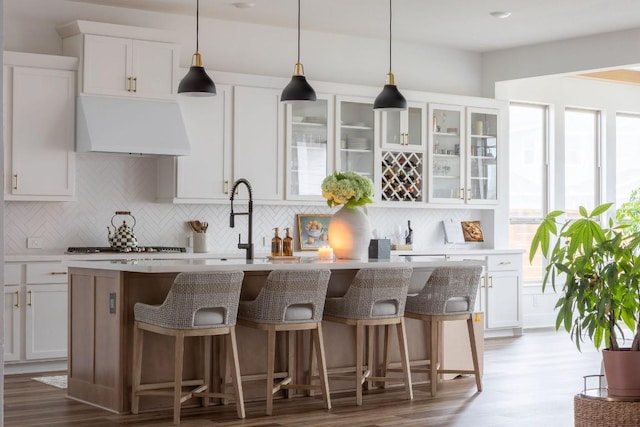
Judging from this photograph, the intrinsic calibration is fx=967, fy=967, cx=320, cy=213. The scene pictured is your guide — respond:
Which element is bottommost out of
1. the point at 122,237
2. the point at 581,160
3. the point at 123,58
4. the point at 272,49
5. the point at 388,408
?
the point at 388,408

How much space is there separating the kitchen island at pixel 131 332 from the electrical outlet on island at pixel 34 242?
5.29 ft

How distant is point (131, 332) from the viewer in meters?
5.58

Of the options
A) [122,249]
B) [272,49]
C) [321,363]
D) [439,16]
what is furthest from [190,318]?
[439,16]

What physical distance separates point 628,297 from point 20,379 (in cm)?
449

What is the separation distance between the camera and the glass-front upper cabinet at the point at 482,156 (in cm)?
975

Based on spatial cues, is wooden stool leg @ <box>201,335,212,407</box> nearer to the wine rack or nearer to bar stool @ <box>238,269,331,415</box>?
bar stool @ <box>238,269,331,415</box>

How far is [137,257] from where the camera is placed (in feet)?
24.8

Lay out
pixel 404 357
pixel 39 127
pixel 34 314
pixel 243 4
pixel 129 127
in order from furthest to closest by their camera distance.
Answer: pixel 243 4, pixel 129 127, pixel 39 127, pixel 34 314, pixel 404 357

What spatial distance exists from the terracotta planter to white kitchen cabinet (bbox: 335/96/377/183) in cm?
485

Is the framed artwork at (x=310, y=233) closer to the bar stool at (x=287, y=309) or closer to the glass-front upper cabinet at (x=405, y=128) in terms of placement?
the glass-front upper cabinet at (x=405, y=128)

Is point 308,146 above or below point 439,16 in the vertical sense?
below

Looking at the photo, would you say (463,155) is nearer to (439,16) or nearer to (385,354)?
(439,16)

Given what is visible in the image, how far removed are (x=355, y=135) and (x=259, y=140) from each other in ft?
3.47

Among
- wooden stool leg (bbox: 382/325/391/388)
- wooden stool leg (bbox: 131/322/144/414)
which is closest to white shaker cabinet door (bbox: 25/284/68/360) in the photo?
wooden stool leg (bbox: 131/322/144/414)
